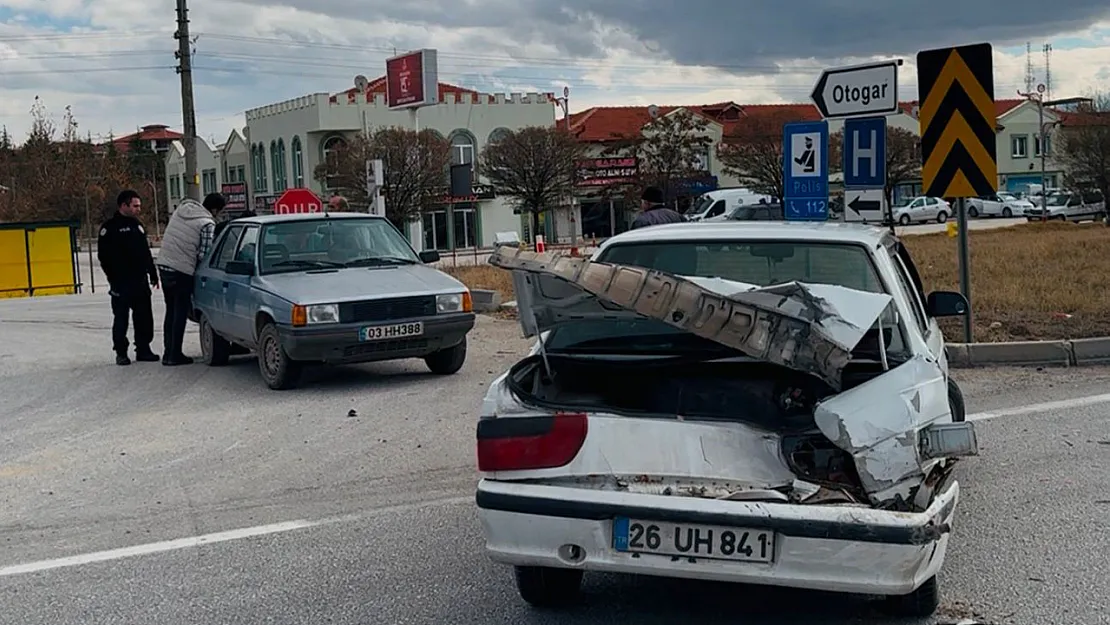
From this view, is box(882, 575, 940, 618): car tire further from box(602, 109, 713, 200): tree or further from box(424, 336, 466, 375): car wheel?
box(602, 109, 713, 200): tree

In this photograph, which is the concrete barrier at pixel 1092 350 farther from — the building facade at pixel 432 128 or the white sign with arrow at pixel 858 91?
the building facade at pixel 432 128

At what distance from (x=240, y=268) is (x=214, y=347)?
5.70 ft

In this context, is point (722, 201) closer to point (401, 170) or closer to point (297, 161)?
point (401, 170)

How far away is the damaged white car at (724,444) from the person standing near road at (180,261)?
865cm

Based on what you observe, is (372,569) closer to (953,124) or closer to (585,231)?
(953,124)

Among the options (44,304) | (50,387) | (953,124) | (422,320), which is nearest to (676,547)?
(422,320)

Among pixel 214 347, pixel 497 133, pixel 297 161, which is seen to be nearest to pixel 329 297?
pixel 214 347

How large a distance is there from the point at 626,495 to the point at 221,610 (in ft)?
6.48

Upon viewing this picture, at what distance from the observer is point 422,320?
35.8ft

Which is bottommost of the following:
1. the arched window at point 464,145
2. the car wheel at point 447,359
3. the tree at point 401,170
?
the car wheel at point 447,359

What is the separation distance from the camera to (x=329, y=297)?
10633 millimetres

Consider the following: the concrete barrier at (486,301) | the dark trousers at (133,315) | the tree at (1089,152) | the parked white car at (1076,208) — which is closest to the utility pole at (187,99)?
the concrete barrier at (486,301)

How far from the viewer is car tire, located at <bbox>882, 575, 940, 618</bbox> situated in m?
4.57

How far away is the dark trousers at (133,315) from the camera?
12.8 metres
